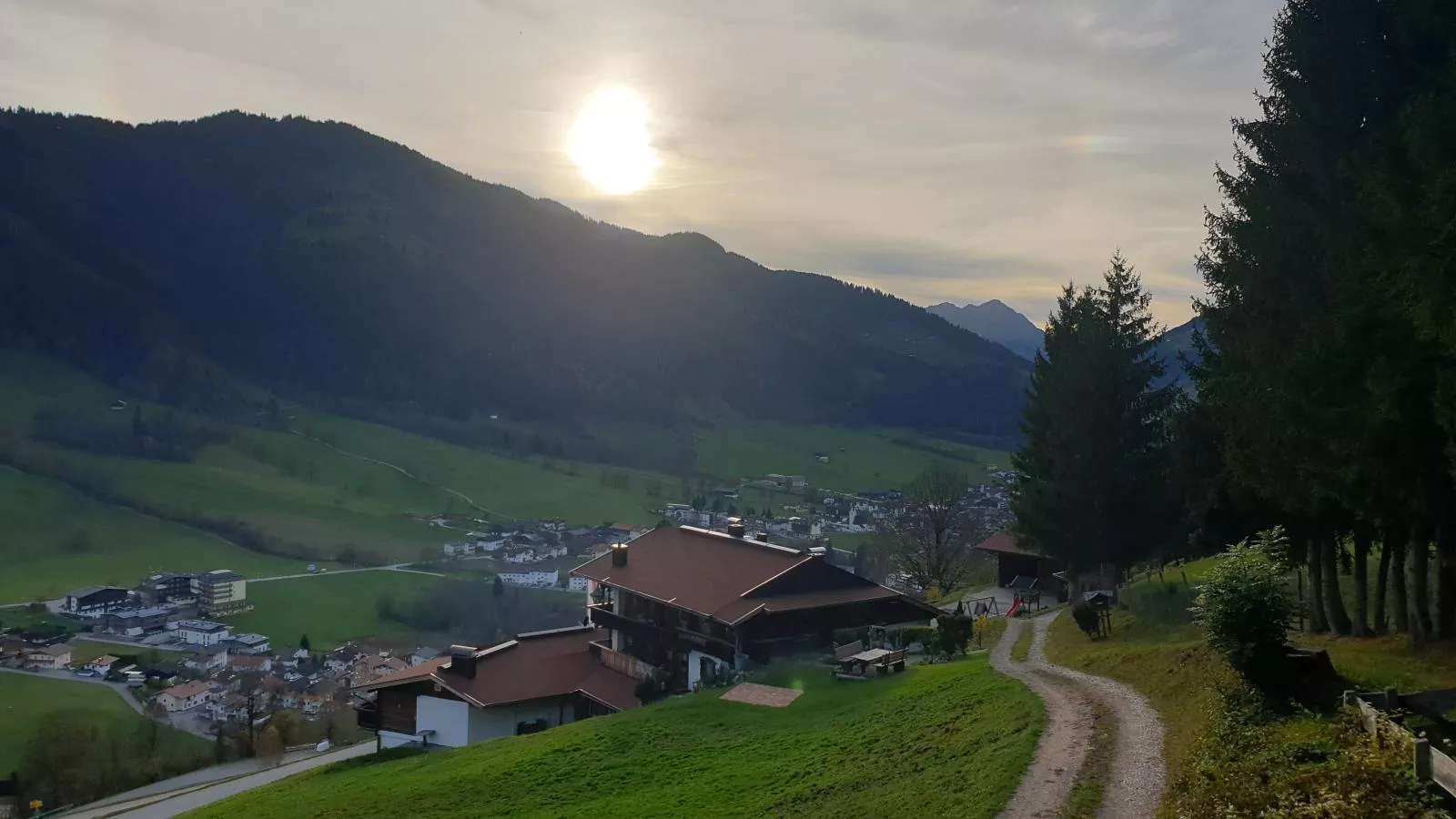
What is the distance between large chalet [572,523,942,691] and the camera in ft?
122

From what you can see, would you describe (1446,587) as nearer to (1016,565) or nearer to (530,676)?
(530,676)

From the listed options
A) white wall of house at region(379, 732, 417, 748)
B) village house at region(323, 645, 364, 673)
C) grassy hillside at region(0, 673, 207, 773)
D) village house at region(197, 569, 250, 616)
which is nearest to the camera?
white wall of house at region(379, 732, 417, 748)

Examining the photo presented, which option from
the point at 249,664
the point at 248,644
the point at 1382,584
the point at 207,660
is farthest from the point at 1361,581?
the point at 248,644

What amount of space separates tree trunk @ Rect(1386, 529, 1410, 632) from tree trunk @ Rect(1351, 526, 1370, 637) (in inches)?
19.8

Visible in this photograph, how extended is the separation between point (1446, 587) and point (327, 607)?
99389 mm

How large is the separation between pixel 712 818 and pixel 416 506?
5296 inches

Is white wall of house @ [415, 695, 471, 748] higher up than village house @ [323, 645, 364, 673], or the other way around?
white wall of house @ [415, 695, 471, 748]

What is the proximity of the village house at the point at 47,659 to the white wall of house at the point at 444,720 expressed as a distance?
58621 millimetres

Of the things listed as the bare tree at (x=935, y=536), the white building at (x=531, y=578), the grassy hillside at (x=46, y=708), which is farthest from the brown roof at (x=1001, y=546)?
the white building at (x=531, y=578)

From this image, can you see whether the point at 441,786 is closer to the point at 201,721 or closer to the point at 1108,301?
the point at 1108,301

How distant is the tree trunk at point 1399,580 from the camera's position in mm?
20000

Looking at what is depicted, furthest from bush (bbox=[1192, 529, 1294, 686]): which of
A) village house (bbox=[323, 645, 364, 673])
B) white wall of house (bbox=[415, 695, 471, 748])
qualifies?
village house (bbox=[323, 645, 364, 673])

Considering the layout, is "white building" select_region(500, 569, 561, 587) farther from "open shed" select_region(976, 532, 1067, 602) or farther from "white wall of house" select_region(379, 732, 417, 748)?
"white wall of house" select_region(379, 732, 417, 748)

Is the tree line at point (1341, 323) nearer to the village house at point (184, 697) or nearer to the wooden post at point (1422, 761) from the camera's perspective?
the wooden post at point (1422, 761)
